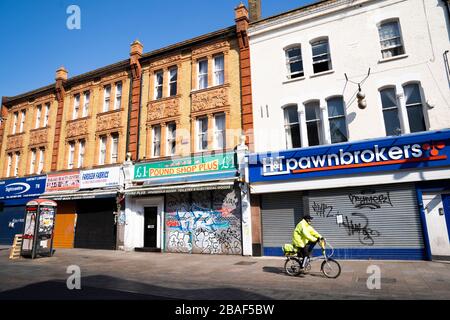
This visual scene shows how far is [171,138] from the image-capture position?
58.0 ft

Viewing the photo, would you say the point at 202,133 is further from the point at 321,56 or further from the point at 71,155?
the point at 71,155

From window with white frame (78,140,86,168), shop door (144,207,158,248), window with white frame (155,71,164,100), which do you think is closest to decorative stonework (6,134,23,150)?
window with white frame (78,140,86,168)

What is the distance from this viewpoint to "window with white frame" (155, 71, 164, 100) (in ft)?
62.2

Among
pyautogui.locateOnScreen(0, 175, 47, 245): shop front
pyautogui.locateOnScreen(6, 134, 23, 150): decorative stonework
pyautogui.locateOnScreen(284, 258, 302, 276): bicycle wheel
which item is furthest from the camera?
pyautogui.locateOnScreen(6, 134, 23, 150): decorative stonework

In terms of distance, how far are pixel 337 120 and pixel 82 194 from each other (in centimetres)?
1573

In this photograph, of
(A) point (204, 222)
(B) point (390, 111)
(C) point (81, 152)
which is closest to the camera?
(B) point (390, 111)

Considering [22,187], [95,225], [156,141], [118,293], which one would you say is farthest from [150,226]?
[22,187]

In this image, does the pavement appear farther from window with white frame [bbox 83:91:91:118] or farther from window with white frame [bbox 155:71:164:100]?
window with white frame [bbox 83:91:91:118]

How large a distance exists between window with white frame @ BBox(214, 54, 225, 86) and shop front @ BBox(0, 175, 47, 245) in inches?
573

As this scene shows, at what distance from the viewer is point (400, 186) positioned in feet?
39.7

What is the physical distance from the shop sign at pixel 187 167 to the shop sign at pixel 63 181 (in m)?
5.10

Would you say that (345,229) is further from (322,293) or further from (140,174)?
(140,174)

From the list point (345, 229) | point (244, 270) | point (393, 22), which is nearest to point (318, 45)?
point (393, 22)
